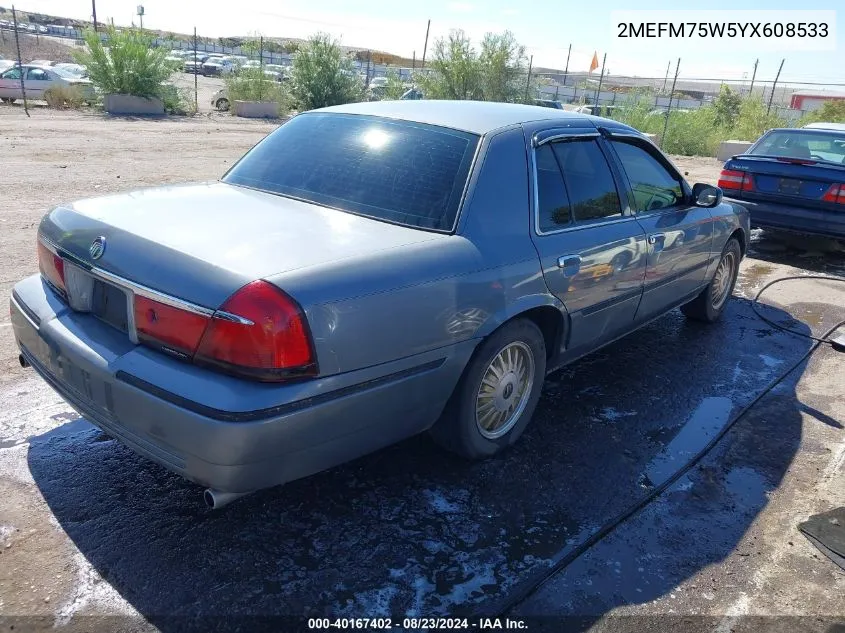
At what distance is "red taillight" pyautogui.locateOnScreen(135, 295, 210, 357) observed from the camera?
2.43 m

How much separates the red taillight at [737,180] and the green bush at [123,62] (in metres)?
16.7

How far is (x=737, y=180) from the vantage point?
877cm

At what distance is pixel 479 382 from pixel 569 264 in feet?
2.67

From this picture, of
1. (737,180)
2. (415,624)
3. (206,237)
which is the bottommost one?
(415,624)

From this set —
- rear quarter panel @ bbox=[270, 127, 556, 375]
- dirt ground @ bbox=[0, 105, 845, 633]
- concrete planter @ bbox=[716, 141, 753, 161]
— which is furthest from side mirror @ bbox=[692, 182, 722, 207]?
concrete planter @ bbox=[716, 141, 753, 161]

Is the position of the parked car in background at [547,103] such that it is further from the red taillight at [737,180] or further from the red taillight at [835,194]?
the red taillight at [835,194]

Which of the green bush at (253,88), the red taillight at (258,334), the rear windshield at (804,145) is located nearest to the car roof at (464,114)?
the red taillight at (258,334)

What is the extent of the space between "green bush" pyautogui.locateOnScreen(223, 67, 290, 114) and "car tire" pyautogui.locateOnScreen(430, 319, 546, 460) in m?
21.7

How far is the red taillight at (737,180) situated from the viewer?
8648mm

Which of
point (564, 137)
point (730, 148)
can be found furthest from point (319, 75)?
point (564, 137)

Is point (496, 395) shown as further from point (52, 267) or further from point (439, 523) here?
point (52, 267)

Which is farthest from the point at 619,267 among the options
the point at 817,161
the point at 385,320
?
the point at 817,161

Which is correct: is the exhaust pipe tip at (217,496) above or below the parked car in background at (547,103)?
below

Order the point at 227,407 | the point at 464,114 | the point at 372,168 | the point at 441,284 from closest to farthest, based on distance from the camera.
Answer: the point at 227,407 < the point at 441,284 < the point at 372,168 < the point at 464,114
